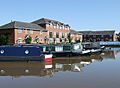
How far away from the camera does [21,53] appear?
3130 cm

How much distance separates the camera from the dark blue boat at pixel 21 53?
30.7 metres

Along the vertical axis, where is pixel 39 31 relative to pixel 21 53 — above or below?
above

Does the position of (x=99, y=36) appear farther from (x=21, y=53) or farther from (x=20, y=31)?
(x=21, y=53)

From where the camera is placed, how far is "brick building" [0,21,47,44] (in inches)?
2238

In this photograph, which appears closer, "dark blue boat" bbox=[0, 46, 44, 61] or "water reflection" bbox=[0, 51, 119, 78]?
"water reflection" bbox=[0, 51, 119, 78]

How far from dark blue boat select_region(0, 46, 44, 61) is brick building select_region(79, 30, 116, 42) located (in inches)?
3396

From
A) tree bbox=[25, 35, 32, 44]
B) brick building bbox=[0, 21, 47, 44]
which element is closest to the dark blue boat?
brick building bbox=[0, 21, 47, 44]

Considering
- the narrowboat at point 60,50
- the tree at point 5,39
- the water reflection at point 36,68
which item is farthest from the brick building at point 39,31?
the water reflection at point 36,68

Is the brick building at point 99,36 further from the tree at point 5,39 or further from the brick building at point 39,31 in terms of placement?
the tree at point 5,39

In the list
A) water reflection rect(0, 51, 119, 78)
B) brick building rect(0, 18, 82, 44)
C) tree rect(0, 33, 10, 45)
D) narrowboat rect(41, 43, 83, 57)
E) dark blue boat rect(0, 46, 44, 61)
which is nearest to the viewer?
water reflection rect(0, 51, 119, 78)

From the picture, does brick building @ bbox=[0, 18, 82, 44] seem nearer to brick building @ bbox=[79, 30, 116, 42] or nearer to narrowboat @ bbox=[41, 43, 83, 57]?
narrowboat @ bbox=[41, 43, 83, 57]

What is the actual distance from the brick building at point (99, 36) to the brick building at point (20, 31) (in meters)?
54.3

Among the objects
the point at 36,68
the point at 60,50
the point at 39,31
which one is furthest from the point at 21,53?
the point at 39,31

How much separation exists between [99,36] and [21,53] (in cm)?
8862
